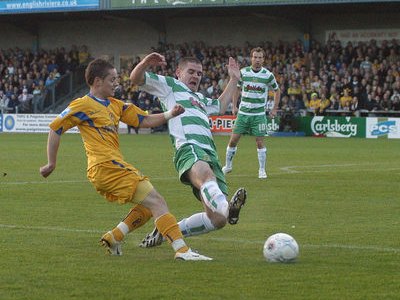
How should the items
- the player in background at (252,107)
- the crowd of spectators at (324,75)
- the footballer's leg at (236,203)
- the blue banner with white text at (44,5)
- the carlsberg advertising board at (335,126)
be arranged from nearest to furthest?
the footballer's leg at (236,203) < the player in background at (252,107) < the carlsberg advertising board at (335,126) < the crowd of spectators at (324,75) < the blue banner with white text at (44,5)

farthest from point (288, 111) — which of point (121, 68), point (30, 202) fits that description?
point (30, 202)

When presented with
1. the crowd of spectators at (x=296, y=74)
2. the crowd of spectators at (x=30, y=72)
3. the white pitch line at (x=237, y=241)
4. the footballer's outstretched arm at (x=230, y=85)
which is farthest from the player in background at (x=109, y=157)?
Answer: the crowd of spectators at (x=30, y=72)

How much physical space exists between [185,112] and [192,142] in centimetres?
33

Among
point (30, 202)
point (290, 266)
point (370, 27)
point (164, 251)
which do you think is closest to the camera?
point (290, 266)

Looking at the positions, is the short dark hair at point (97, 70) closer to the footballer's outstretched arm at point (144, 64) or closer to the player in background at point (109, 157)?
the player in background at point (109, 157)

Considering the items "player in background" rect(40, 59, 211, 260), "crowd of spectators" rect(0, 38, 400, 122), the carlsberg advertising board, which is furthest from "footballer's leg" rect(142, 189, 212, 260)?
"crowd of spectators" rect(0, 38, 400, 122)

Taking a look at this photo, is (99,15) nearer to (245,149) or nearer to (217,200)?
(245,149)

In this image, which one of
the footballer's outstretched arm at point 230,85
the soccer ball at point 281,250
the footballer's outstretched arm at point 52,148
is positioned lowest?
the soccer ball at point 281,250

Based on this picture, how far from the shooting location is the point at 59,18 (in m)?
52.8

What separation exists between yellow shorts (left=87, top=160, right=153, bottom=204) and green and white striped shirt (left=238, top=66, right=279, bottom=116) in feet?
34.2

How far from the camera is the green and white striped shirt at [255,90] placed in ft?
62.3

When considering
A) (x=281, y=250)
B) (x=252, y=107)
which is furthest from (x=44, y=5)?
(x=281, y=250)

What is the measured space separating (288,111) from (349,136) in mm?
2827

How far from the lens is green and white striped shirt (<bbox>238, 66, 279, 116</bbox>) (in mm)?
19000
